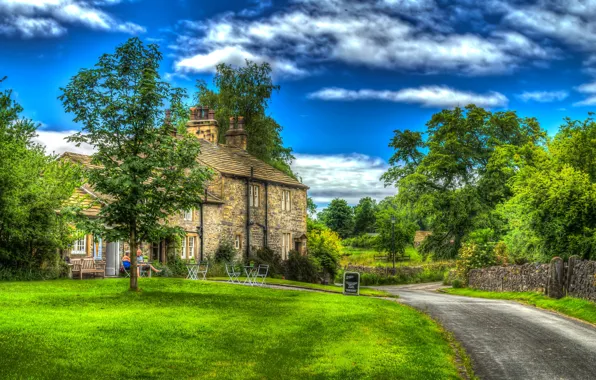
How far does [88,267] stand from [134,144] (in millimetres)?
13259

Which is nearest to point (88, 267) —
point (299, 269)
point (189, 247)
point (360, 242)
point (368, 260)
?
point (189, 247)

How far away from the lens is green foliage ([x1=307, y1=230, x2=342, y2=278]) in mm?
55594

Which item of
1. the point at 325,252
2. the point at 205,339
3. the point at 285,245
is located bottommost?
the point at 205,339

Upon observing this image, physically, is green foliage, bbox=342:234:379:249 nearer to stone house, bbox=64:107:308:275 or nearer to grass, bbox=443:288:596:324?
stone house, bbox=64:107:308:275

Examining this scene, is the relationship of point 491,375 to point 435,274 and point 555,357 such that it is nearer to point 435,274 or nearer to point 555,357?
point 555,357

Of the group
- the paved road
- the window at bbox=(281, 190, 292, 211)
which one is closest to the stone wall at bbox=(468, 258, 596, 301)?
the paved road

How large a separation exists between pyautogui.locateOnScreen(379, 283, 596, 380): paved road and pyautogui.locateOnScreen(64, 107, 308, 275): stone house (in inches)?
854

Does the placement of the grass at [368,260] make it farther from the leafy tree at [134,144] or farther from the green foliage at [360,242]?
the leafy tree at [134,144]

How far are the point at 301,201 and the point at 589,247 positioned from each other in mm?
28073

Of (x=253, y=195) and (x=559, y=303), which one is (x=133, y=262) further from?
(x=253, y=195)

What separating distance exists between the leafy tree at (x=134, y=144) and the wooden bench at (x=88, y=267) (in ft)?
34.2

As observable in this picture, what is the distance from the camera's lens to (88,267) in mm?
35469

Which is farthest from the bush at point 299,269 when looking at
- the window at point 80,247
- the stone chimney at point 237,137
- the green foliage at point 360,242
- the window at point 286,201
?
the green foliage at point 360,242

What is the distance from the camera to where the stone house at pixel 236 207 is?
45.1 metres
